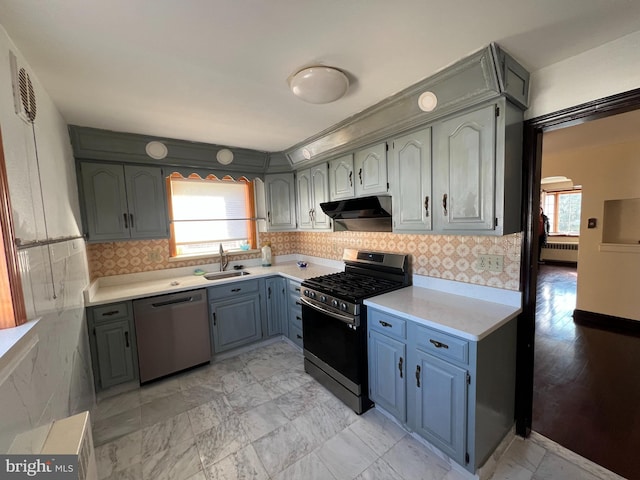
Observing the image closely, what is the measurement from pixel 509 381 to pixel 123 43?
287cm

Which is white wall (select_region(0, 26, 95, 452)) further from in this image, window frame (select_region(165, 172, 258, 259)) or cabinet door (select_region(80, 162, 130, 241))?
window frame (select_region(165, 172, 258, 259))

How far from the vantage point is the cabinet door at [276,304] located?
3092 mm

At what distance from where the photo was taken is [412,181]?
75.7 inches

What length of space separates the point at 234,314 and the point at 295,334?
0.71 m

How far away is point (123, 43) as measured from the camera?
1.22 m

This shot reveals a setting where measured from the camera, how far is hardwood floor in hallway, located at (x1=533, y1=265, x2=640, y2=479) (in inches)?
65.3

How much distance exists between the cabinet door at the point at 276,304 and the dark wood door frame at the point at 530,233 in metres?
2.21

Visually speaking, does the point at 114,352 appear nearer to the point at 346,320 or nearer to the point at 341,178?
the point at 346,320

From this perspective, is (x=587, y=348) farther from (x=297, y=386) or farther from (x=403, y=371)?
(x=297, y=386)

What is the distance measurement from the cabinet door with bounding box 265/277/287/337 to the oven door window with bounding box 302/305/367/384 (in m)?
0.61

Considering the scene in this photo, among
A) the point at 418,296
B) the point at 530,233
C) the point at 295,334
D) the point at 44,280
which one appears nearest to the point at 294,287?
the point at 295,334

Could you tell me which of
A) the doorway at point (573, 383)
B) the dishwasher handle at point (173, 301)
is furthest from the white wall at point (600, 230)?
the dishwasher handle at point (173, 301)

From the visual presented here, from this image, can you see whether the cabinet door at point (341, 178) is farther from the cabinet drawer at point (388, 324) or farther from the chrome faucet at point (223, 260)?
the chrome faucet at point (223, 260)

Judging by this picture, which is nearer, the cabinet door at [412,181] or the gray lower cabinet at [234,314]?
the cabinet door at [412,181]
